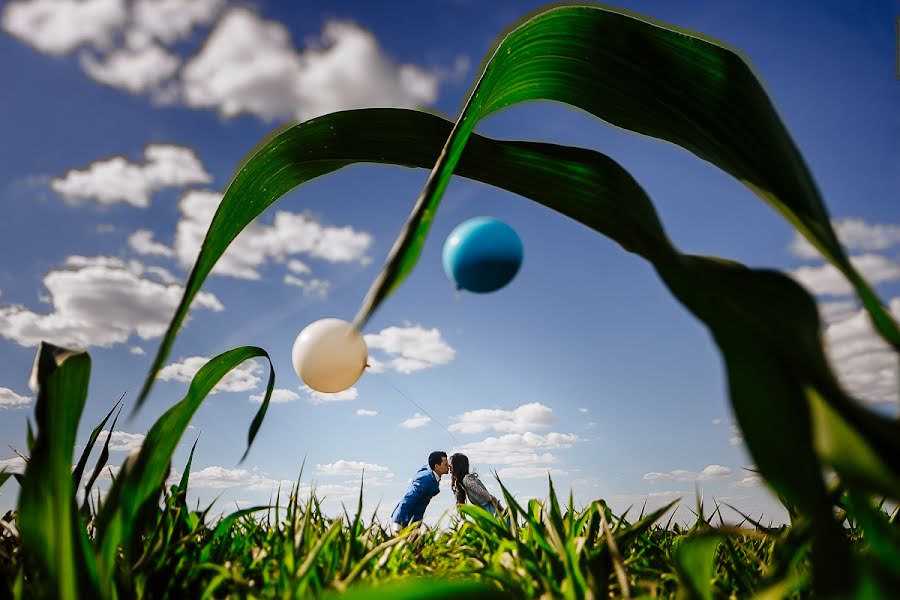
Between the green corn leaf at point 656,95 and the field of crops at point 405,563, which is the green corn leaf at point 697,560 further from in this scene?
the green corn leaf at point 656,95

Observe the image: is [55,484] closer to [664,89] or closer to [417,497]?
[664,89]

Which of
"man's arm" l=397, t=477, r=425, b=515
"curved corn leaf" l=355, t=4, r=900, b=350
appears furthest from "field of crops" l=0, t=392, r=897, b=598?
"man's arm" l=397, t=477, r=425, b=515

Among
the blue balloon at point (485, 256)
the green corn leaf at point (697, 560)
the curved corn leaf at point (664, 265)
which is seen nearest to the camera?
the curved corn leaf at point (664, 265)

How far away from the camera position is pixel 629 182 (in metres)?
0.77

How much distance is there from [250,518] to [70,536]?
1099 millimetres

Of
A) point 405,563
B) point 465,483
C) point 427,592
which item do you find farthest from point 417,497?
point 427,592

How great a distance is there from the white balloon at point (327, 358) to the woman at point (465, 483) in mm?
1452

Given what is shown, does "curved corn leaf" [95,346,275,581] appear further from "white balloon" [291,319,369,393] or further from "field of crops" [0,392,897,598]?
"white balloon" [291,319,369,393]

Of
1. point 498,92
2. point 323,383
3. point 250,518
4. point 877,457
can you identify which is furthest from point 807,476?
point 323,383

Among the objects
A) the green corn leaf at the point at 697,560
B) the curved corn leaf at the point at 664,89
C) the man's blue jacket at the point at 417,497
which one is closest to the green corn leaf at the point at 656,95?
the curved corn leaf at the point at 664,89

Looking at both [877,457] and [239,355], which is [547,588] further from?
[239,355]

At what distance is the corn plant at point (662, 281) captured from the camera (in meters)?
0.47

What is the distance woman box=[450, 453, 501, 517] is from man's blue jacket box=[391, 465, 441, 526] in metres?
0.20

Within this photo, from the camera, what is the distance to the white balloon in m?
2.35
